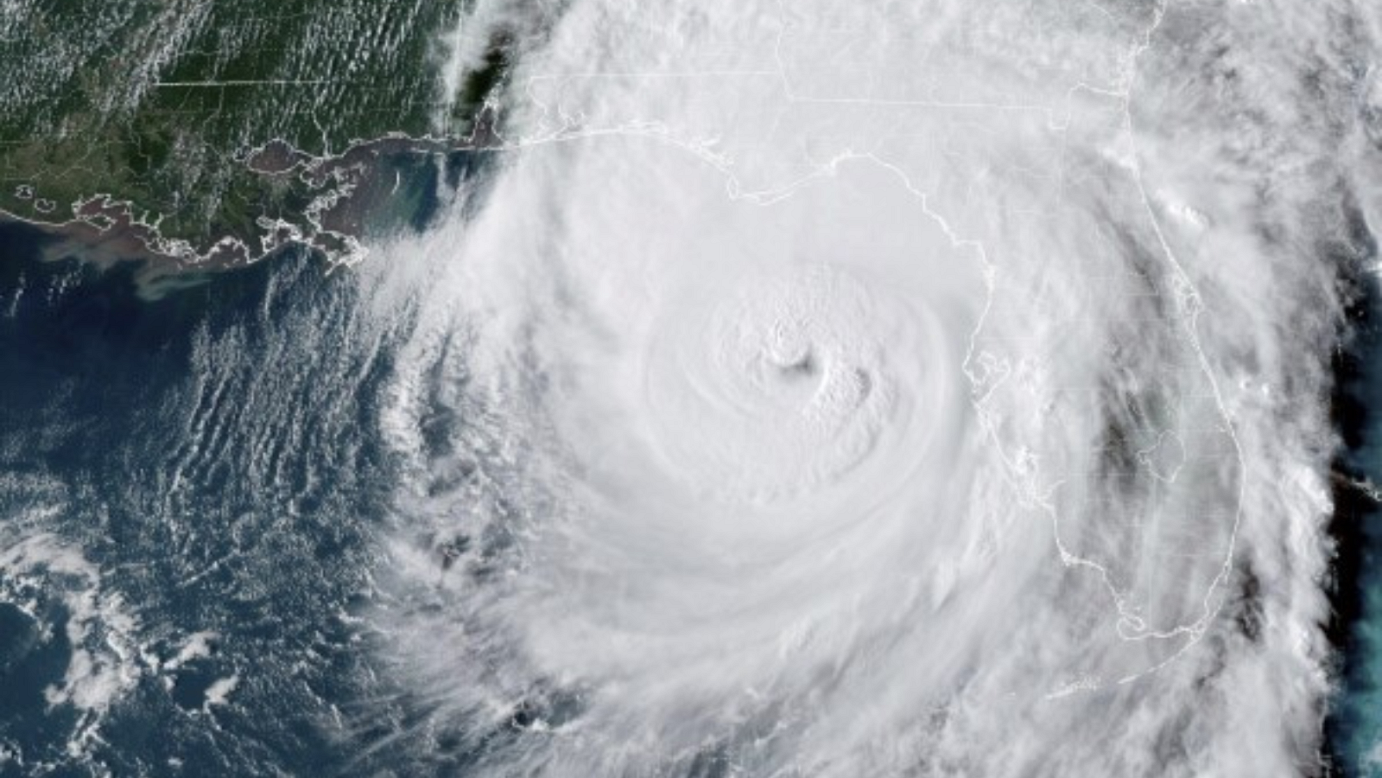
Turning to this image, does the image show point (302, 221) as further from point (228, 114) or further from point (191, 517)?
point (191, 517)

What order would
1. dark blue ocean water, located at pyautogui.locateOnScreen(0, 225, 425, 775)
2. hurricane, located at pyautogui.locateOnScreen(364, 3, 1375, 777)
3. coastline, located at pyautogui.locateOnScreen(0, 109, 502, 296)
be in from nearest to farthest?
hurricane, located at pyautogui.locateOnScreen(364, 3, 1375, 777), dark blue ocean water, located at pyautogui.locateOnScreen(0, 225, 425, 775), coastline, located at pyautogui.locateOnScreen(0, 109, 502, 296)

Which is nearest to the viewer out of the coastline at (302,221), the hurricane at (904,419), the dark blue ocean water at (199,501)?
the hurricane at (904,419)

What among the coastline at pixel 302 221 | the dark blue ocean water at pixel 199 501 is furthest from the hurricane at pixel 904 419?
the coastline at pixel 302 221

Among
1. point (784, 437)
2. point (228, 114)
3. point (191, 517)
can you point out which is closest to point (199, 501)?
point (191, 517)

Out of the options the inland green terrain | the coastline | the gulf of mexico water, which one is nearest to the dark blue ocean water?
the gulf of mexico water

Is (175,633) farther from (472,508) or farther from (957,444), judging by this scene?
(957,444)

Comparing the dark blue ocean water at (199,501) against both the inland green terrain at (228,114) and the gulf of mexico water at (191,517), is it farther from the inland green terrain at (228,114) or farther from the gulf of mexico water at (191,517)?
the inland green terrain at (228,114)

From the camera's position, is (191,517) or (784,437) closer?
(784,437)

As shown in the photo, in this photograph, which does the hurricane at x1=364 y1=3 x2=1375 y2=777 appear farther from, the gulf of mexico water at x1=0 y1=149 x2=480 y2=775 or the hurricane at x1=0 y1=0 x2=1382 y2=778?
the gulf of mexico water at x1=0 y1=149 x2=480 y2=775

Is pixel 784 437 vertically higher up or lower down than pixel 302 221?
higher up

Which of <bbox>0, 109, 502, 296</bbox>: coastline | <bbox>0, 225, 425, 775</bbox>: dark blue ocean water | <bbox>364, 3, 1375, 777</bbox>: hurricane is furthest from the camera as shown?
<bbox>0, 109, 502, 296</bbox>: coastline
